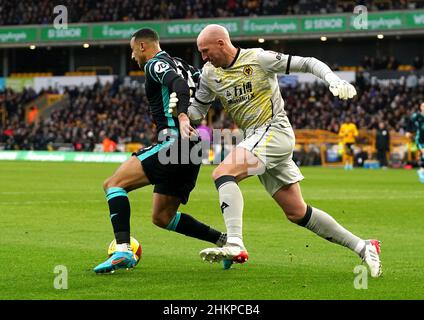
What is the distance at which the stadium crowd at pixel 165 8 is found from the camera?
175ft

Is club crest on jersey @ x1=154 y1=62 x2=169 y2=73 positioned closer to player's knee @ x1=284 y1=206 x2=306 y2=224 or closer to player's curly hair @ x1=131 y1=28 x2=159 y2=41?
→ player's curly hair @ x1=131 y1=28 x2=159 y2=41

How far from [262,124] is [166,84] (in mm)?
959

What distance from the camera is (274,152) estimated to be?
902cm

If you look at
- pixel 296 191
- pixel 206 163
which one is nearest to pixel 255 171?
pixel 296 191

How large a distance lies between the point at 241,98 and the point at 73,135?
142ft

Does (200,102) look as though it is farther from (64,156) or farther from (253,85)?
(64,156)

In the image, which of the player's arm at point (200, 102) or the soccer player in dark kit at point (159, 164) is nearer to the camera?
the soccer player in dark kit at point (159, 164)

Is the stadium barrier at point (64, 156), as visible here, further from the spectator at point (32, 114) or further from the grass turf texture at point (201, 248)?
the grass turf texture at point (201, 248)

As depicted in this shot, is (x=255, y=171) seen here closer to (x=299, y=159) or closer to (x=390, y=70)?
(x=299, y=159)

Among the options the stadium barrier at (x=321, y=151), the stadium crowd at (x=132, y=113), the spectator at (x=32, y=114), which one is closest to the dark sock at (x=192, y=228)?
the stadium barrier at (x=321, y=151)

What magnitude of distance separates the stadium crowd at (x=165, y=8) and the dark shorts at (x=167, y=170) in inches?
1716

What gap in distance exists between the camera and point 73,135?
5194cm

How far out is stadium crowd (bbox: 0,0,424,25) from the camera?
53281 mm

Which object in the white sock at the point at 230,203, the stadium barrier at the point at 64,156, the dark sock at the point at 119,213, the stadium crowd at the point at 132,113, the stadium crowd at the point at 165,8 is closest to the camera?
the white sock at the point at 230,203
